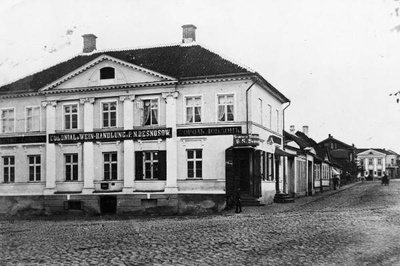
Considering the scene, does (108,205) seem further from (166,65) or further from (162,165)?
(166,65)

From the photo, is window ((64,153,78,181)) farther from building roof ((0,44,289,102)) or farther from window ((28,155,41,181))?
building roof ((0,44,289,102))

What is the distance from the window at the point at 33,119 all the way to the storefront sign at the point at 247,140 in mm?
11723

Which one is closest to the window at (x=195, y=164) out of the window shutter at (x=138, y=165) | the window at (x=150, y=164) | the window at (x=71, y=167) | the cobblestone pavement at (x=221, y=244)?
the window at (x=150, y=164)

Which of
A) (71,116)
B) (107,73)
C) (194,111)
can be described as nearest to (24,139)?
(71,116)

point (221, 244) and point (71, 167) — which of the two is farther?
point (71, 167)

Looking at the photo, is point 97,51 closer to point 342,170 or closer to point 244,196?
point 244,196

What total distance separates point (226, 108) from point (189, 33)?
606 centimetres

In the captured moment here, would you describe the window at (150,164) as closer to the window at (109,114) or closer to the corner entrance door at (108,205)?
the corner entrance door at (108,205)

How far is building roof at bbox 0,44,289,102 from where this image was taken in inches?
1107

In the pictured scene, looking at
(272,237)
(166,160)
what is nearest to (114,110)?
(166,160)

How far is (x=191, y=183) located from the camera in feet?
92.4

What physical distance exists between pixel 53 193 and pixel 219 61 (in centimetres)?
1176

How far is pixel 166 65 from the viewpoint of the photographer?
2972cm

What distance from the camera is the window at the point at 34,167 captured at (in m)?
31.0
